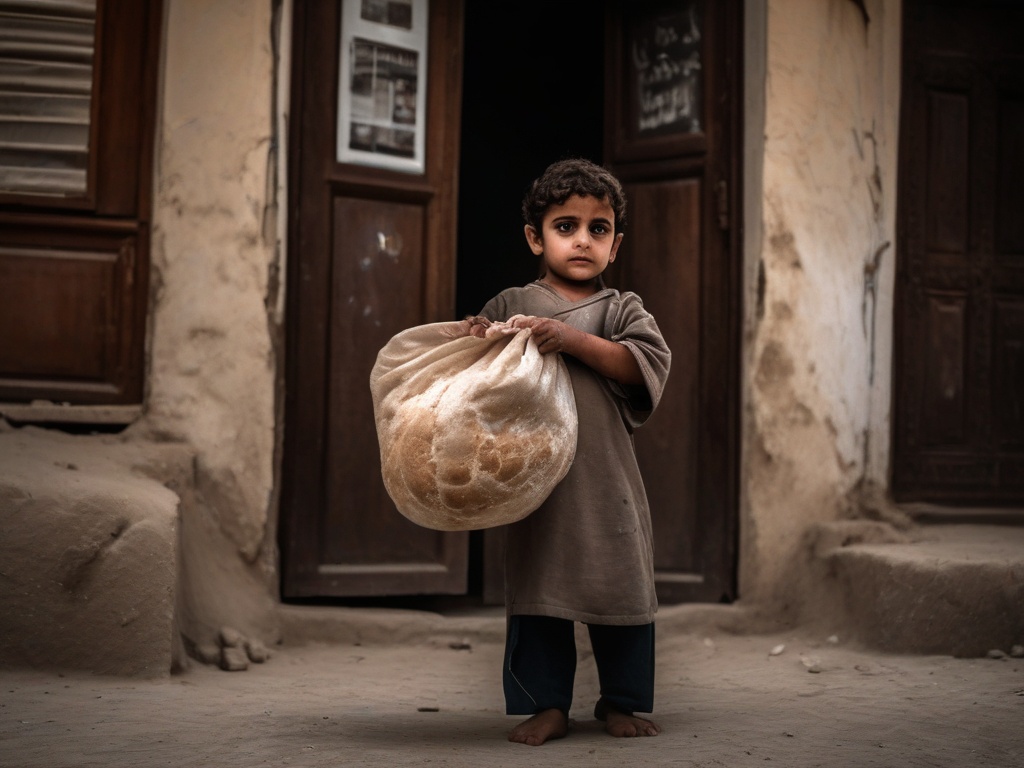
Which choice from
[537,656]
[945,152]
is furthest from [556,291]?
[945,152]

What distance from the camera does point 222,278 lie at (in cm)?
407

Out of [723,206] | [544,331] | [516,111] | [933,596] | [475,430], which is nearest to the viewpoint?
[475,430]

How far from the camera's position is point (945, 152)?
5035 millimetres

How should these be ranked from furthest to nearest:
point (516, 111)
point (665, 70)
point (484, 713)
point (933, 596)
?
point (516, 111) < point (665, 70) < point (933, 596) < point (484, 713)

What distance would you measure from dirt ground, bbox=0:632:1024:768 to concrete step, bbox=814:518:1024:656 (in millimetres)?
86

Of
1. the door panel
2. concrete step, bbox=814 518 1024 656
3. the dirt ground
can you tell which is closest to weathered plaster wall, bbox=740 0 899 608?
concrete step, bbox=814 518 1024 656

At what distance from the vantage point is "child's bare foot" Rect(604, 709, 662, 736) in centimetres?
262

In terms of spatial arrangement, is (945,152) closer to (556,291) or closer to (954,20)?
(954,20)

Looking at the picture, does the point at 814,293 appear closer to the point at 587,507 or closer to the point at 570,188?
the point at 570,188

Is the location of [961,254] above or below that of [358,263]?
above

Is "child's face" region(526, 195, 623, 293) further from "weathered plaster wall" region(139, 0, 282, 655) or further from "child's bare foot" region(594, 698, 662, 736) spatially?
"weathered plaster wall" region(139, 0, 282, 655)

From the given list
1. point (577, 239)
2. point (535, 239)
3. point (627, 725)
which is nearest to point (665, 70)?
point (535, 239)

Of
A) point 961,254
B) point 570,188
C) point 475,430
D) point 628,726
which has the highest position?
point 961,254

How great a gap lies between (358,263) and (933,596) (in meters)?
2.55
